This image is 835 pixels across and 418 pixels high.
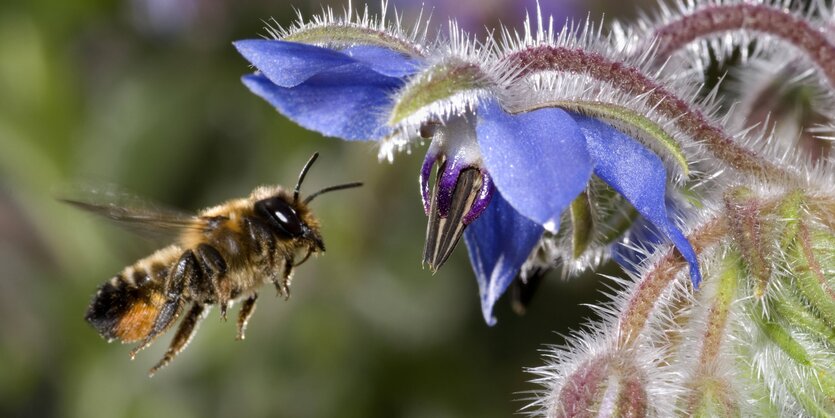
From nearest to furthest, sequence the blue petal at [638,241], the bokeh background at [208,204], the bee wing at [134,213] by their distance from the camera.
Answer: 1. the blue petal at [638,241]
2. the bee wing at [134,213]
3. the bokeh background at [208,204]

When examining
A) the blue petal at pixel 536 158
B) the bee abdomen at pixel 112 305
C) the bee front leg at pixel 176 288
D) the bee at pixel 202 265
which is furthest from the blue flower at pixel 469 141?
the bee abdomen at pixel 112 305

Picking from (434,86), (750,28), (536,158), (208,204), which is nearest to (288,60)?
(434,86)

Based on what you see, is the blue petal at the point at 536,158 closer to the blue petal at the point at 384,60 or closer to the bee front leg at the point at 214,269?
the blue petal at the point at 384,60

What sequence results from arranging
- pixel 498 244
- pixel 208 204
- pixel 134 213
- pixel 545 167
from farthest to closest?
1. pixel 208 204
2. pixel 134 213
3. pixel 498 244
4. pixel 545 167

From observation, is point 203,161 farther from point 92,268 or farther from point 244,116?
point 92,268

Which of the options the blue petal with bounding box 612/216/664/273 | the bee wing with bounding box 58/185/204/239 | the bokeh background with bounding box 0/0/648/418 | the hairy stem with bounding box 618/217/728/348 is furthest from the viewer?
the bokeh background with bounding box 0/0/648/418

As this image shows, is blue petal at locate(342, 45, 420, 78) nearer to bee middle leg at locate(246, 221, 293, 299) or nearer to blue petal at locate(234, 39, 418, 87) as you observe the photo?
blue petal at locate(234, 39, 418, 87)

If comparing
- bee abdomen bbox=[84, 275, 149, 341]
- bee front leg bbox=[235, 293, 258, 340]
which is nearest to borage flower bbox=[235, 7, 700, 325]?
bee front leg bbox=[235, 293, 258, 340]

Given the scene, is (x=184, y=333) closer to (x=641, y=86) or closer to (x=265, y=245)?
(x=265, y=245)
